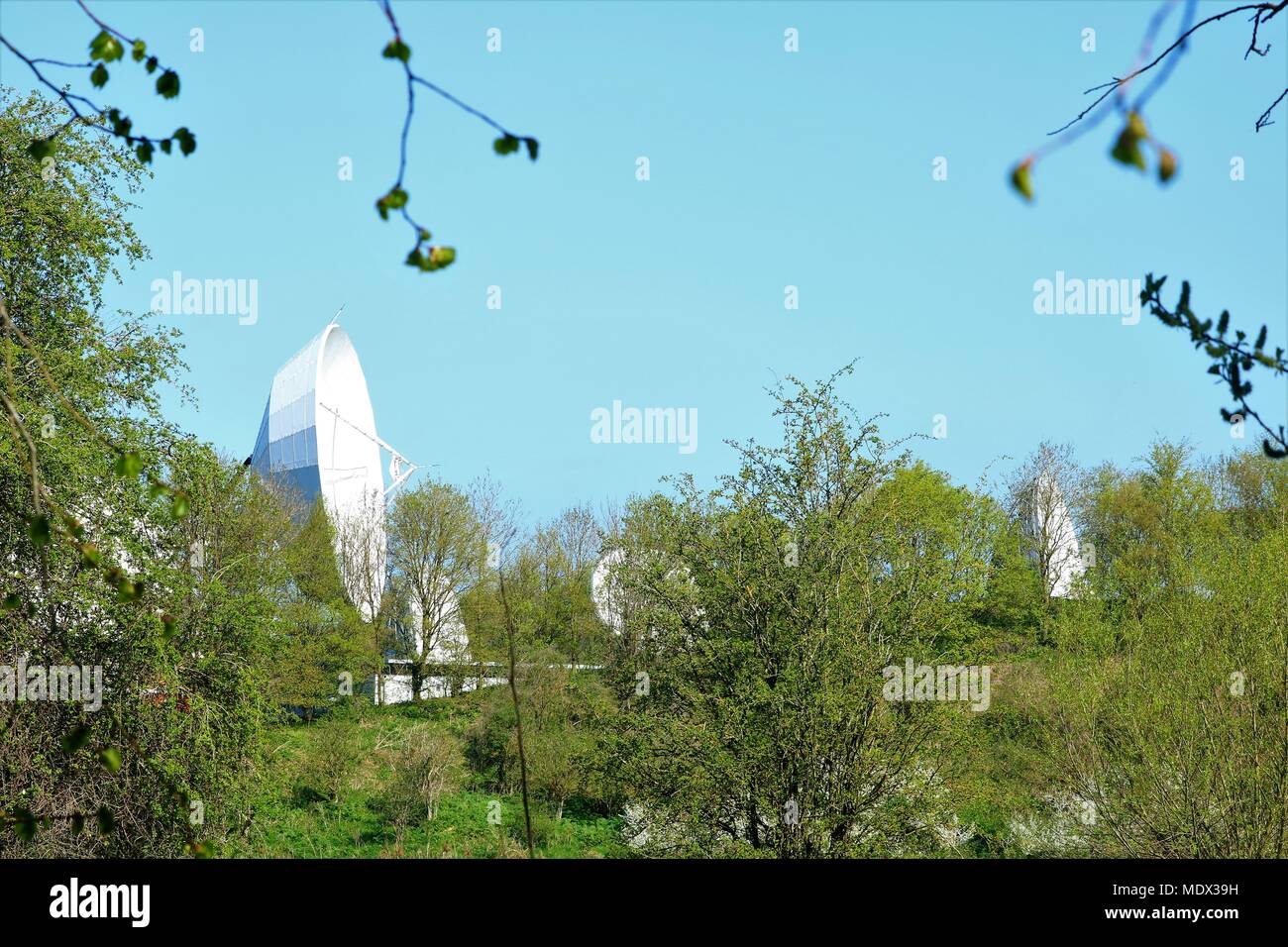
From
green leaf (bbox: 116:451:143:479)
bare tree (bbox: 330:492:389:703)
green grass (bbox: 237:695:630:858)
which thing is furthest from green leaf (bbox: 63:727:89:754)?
bare tree (bbox: 330:492:389:703)

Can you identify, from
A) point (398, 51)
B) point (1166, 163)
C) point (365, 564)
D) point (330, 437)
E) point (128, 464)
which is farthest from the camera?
point (330, 437)

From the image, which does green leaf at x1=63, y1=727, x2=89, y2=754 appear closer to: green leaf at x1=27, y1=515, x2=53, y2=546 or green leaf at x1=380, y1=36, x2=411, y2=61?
green leaf at x1=27, y1=515, x2=53, y2=546

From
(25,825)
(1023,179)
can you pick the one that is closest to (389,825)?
(25,825)

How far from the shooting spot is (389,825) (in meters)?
30.6

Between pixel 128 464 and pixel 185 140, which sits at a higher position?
pixel 185 140

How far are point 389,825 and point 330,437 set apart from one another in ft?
75.5

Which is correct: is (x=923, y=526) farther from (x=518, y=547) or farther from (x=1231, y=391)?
(x=518, y=547)

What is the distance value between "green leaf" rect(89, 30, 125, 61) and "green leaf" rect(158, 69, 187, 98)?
135mm

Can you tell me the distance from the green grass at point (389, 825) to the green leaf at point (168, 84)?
22.2m

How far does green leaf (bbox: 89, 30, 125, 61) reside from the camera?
3416 mm

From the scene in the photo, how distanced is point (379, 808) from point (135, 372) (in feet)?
51.3

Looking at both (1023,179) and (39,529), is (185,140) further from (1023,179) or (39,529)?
(1023,179)
